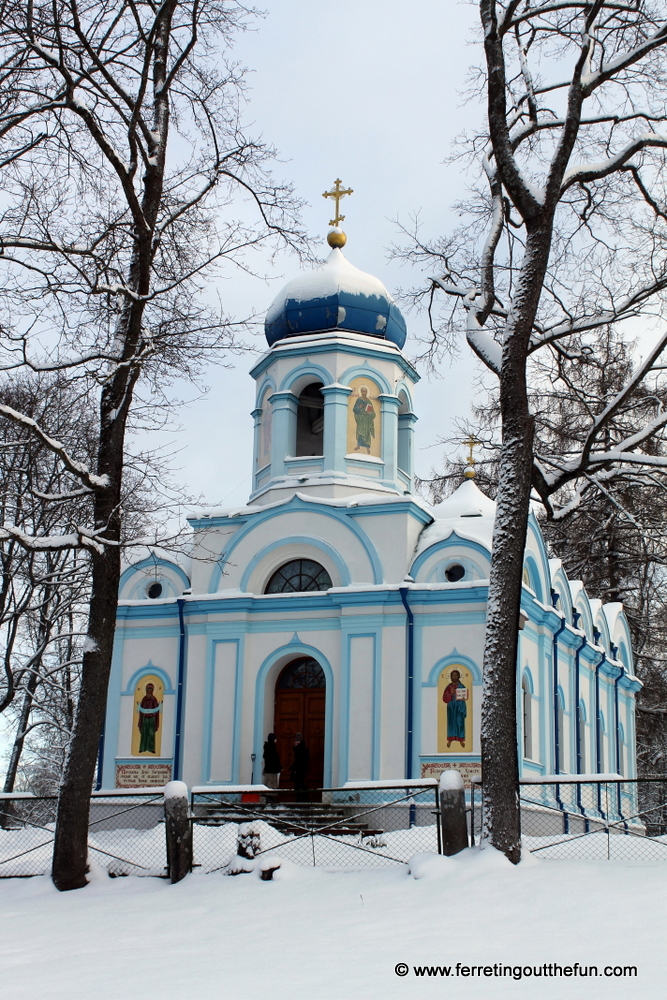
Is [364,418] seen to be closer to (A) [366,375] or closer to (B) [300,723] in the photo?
(A) [366,375]

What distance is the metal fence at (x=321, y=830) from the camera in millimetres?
11133

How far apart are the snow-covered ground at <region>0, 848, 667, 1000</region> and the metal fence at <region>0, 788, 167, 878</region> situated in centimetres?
53

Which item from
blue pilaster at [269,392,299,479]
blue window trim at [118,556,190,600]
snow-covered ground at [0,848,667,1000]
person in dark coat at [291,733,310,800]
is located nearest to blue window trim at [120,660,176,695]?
blue window trim at [118,556,190,600]

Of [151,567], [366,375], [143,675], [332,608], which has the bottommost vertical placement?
[143,675]

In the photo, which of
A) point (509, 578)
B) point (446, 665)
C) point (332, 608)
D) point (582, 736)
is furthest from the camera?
point (582, 736)

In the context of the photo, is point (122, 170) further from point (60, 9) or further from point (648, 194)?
point (648, 194)

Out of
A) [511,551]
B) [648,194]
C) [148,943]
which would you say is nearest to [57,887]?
[148,943]

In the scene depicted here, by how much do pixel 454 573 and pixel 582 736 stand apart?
6.24m

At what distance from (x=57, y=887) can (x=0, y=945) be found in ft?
7.39

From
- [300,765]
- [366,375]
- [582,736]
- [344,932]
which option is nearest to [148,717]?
[300,765]

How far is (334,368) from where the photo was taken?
19.3 meters

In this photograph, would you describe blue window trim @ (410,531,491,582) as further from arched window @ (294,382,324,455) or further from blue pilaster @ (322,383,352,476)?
arched window @ (294,382,324,455)

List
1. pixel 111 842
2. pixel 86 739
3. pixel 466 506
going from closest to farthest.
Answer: pixel 86 739 < pixel 111 842 < pixel 466 506

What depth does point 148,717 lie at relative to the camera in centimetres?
1823
